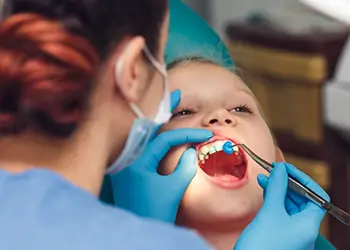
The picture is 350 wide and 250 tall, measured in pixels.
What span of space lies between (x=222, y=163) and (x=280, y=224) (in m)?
0.29

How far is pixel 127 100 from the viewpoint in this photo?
1.09 metres

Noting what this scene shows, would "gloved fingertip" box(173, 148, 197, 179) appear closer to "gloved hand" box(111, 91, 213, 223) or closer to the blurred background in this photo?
"gloved hand" box(111, 91, 213, 223)

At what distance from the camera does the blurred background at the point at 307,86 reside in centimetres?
277

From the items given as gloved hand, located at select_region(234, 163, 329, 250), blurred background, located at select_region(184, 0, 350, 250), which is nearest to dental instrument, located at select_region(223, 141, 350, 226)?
gloved hand, located at select_region(234, 163, 329, 250)

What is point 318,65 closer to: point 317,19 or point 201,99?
point 317,19

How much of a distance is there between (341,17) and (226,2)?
54.0 inches

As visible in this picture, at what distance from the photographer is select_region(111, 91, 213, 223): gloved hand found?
1.47m

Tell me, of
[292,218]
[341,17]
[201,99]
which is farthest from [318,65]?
[292,218]

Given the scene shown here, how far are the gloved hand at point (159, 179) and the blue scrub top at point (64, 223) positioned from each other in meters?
0.49

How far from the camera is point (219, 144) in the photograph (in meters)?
1.52

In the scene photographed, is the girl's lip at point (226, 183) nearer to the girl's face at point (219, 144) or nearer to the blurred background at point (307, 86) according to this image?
the girl's face at point (219, 144)

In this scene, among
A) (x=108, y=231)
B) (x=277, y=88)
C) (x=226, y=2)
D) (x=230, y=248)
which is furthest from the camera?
(x=226, y=2)

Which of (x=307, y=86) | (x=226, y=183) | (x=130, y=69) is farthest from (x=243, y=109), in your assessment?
(x=307, y=86)

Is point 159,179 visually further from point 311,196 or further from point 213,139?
point 311,196
